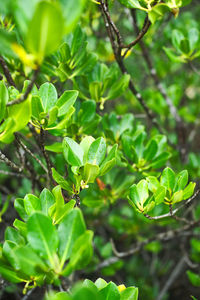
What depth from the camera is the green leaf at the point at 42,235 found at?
52 centimetres

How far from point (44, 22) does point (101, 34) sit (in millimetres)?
1442

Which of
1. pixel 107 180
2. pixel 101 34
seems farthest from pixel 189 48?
pixel 101 34

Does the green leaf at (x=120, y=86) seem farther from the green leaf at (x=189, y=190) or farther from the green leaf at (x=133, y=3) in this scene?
the green leaf at (x=189, y=190)

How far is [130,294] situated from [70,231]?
26cm

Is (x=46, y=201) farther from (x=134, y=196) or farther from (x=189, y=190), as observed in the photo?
(x=189, y=190)

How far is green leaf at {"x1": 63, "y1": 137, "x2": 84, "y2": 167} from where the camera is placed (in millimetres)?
691

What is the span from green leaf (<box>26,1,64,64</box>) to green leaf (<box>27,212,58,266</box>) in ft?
0.95

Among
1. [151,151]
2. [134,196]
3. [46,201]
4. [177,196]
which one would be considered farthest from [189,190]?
[46,201]

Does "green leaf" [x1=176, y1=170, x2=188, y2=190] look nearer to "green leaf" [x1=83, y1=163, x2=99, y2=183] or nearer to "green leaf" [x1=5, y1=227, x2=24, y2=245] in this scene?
"green leaf" [x1=83, y1=163, x2=99, y2=183]

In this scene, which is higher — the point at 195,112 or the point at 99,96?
the point at 99,96

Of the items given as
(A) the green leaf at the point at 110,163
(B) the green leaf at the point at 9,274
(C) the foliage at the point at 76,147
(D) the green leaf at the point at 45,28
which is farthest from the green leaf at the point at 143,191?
(D) the green leaf at the point at 45,28

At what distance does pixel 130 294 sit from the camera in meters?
0.67

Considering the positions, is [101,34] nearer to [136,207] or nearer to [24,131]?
[24,131]

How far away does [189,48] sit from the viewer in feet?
3.62
